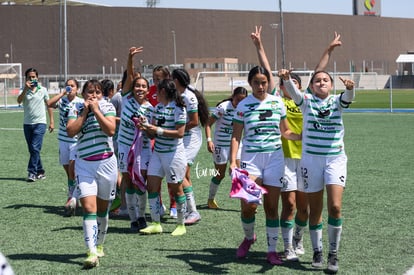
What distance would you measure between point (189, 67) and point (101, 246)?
8478cm

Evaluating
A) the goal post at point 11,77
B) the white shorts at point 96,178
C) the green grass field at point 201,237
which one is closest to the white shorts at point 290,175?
the green grass field at point 201,237

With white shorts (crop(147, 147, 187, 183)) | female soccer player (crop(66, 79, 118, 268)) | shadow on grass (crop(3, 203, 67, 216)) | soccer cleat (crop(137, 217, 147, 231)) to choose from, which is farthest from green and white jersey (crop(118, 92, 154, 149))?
shadow on grass (crop(3, 203, 67, 216))

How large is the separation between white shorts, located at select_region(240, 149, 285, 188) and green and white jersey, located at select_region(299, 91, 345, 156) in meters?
0.30

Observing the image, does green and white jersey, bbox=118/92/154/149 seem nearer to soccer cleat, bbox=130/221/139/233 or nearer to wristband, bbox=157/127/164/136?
wristband, bbox=157/127/164/136

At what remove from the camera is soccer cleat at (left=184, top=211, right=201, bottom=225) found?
8797 millimetres

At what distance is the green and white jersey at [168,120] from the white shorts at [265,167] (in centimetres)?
149

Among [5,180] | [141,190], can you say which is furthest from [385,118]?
[141,190]

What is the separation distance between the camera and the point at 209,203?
1002cm

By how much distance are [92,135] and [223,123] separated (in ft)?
11.2

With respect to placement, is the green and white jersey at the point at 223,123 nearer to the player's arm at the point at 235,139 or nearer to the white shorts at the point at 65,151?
the white shorts at the point at 65,151

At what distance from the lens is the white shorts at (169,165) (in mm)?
7961

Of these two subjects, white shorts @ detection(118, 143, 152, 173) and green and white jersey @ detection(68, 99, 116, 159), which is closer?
green and white jersey @ detection(68, 99, 116, 159)

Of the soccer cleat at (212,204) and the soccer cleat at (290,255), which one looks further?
the soccer cleat at (212,204)

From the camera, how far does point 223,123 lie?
10031 millimetres
